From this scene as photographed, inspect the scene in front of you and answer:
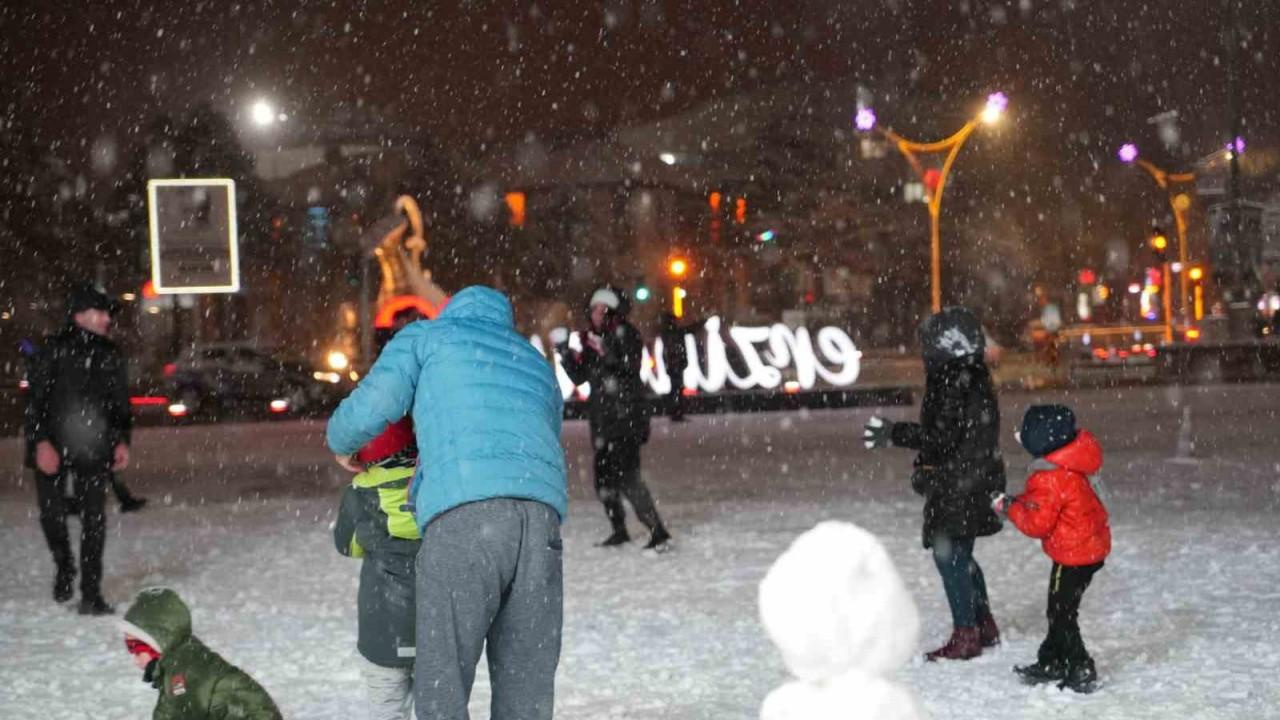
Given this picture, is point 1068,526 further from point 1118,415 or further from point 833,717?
point 1118,415

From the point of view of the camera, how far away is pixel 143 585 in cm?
986

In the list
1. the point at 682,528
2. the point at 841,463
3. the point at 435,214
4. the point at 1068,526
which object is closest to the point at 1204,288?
the point at 435,214

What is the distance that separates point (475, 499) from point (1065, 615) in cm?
330

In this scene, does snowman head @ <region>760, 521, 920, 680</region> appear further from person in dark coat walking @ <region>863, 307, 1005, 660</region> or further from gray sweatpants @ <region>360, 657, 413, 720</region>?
person in dark coat walking @ <region>863, 307, 1005, 660</region>

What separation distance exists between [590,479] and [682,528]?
4.19m

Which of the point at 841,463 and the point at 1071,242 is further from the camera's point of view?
the point at 1071,242

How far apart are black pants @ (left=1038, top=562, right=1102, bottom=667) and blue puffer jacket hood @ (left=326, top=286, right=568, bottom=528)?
2.86 metres

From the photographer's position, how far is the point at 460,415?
171 inches

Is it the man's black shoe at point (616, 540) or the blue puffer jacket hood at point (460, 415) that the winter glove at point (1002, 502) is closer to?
the blue puffer jacket hood at point (460, 415)

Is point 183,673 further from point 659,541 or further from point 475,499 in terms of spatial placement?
point 659,541

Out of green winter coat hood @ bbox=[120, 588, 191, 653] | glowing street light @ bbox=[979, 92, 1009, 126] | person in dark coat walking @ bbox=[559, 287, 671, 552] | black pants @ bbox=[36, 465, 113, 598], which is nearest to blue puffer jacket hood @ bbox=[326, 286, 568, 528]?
green winter coat hood @ bbox=[120, 588, 191, 653]

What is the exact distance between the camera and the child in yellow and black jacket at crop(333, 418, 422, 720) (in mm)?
4695

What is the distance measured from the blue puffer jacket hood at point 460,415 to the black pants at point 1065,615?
2.86 meters

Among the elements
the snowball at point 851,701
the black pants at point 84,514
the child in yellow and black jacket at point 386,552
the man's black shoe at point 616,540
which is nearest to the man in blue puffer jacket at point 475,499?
the child in yellow and black jacket at point 386,552
